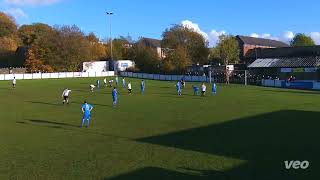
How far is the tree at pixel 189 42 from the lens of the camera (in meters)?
98.8

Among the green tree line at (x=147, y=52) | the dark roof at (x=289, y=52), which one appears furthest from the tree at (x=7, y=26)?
the dark roof at (x=289, y=52)

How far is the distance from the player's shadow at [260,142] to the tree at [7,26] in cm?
11593

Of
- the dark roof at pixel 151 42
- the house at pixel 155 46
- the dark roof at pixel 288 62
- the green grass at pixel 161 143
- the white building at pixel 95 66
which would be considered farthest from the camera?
the dark roof at pixel 151 42

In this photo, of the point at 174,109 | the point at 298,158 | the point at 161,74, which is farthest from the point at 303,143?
the point at 161,74

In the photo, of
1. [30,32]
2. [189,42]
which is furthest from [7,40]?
[189,42]

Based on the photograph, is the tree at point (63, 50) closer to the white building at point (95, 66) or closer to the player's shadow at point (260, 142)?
the white building at point (95, 66)

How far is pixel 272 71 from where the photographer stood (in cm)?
7475

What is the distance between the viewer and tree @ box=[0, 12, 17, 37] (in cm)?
12900

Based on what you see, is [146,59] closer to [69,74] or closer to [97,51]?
[69,74]

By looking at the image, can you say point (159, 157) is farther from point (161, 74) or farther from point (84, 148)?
point (161, 74)

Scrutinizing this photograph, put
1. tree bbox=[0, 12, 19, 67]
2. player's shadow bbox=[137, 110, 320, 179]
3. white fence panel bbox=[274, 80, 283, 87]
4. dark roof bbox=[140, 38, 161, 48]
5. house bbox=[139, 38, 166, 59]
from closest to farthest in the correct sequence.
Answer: player's shadow bbox=[137, 110, 320, 179], white fence panel bbox=[274, 80, 283, 87], house bbox=[139, 38, 166, 59], tree bbox=[0, 12, 19, 67], dark roof bbox=[140, 38, 161, 48]

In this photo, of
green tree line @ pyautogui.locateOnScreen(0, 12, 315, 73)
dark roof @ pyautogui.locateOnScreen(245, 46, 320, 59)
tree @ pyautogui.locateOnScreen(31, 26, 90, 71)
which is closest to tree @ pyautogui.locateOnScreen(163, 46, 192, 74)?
green tree line @ pyautogui.locateOnScreen(0, 12, 315, 73)

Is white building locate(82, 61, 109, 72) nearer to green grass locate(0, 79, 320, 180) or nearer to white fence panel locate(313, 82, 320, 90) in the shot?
white fence panel locate(313, 82, 320, 90)

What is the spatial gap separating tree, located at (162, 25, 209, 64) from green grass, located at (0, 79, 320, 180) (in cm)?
6572
